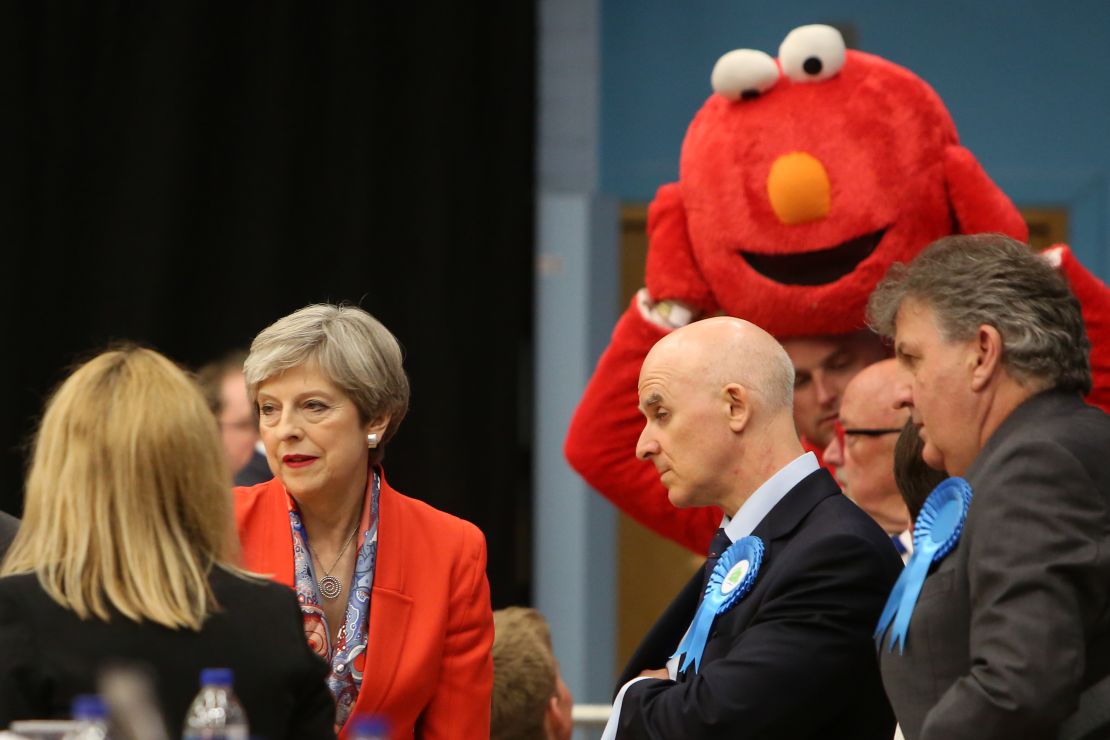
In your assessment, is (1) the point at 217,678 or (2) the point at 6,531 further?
(2) the point at 6,531

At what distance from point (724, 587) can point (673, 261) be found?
126 cm

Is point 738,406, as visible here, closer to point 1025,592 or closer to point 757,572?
point 757,572

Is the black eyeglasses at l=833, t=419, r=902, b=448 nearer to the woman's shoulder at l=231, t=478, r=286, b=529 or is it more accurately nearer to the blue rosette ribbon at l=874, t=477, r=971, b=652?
the blue rosette ribbon at l=874, t=477, r=971, b=652

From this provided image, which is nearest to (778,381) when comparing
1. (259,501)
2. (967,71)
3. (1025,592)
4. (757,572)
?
(757,572)

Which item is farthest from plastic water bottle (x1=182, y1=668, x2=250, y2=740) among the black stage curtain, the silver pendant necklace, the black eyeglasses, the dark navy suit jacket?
the black stage curtain

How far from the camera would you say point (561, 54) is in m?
5.12

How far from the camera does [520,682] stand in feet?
9.54

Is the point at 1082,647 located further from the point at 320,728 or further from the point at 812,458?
the point at 320,728

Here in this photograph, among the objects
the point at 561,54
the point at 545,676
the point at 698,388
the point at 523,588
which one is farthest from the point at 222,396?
the point at 698,388

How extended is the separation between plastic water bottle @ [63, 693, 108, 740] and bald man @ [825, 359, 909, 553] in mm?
1844

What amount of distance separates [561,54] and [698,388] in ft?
9.55

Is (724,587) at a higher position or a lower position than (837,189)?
lower

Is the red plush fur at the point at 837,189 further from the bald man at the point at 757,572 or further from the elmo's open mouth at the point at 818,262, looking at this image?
the bald man at the point at 757,572

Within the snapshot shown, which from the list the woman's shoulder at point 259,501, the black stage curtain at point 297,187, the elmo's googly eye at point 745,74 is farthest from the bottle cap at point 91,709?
the black stage curtain at point 297,187
